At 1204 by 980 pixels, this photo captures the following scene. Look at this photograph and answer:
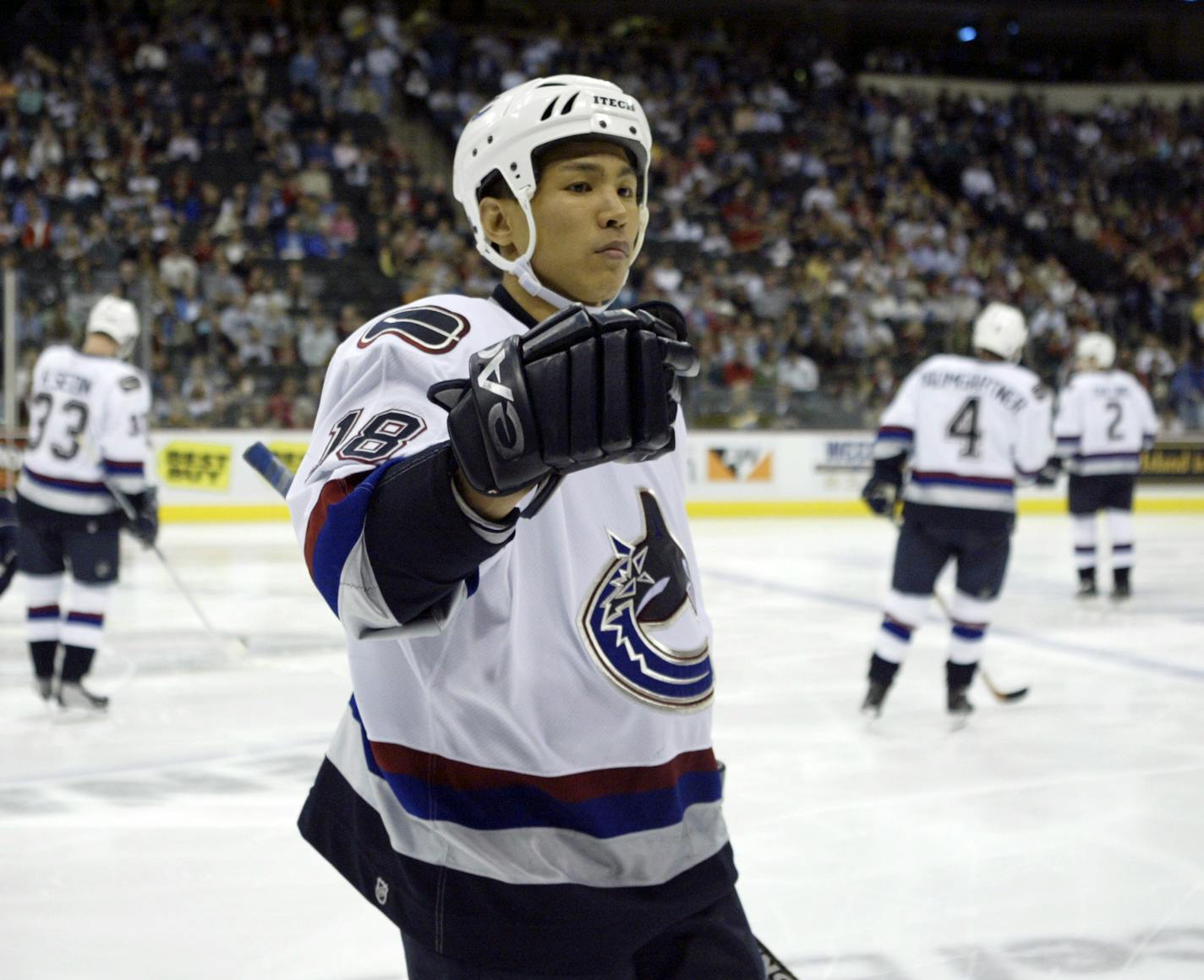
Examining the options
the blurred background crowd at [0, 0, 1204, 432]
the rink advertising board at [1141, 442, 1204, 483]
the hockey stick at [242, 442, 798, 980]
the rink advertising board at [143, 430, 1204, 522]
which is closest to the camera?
the hockey stick at [242, 442, 798, 980]

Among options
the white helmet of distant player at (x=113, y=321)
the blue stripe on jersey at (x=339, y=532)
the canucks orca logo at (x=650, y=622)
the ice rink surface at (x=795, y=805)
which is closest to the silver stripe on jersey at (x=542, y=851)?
the canucks orca logo at (x=650, y=622)

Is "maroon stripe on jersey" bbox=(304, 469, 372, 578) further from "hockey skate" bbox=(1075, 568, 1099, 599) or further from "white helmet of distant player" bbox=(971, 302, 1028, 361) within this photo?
"hockey skate" bbox=(1075, 568, 1099, 599)

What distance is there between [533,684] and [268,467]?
2.08ft

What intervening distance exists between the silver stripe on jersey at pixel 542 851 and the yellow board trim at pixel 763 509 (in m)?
9.06

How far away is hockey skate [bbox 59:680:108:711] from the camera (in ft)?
16.1

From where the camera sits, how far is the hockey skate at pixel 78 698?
16.1ft

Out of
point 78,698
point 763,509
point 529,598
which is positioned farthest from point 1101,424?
point 529,598

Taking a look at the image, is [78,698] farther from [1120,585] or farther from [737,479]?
[737,479]

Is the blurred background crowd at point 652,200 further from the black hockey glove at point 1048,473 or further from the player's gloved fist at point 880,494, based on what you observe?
the player's gloved fist at point 880,494

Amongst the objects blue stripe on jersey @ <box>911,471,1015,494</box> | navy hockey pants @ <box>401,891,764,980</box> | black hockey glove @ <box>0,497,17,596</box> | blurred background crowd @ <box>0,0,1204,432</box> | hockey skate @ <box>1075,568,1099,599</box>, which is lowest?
hockey skate @ <box>1075,568,1099,599</box>

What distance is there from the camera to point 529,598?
4.15 ft

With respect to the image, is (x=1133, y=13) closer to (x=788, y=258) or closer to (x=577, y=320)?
(x=788, y=258)

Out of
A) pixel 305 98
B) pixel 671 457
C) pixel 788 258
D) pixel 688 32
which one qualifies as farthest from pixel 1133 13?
pixel 671 457

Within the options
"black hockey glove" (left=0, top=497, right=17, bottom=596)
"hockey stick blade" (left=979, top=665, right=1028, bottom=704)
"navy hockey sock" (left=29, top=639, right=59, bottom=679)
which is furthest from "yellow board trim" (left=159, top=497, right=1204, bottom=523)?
"navy hockey sock" (left=29, top=639, right=59, bottom=679)
